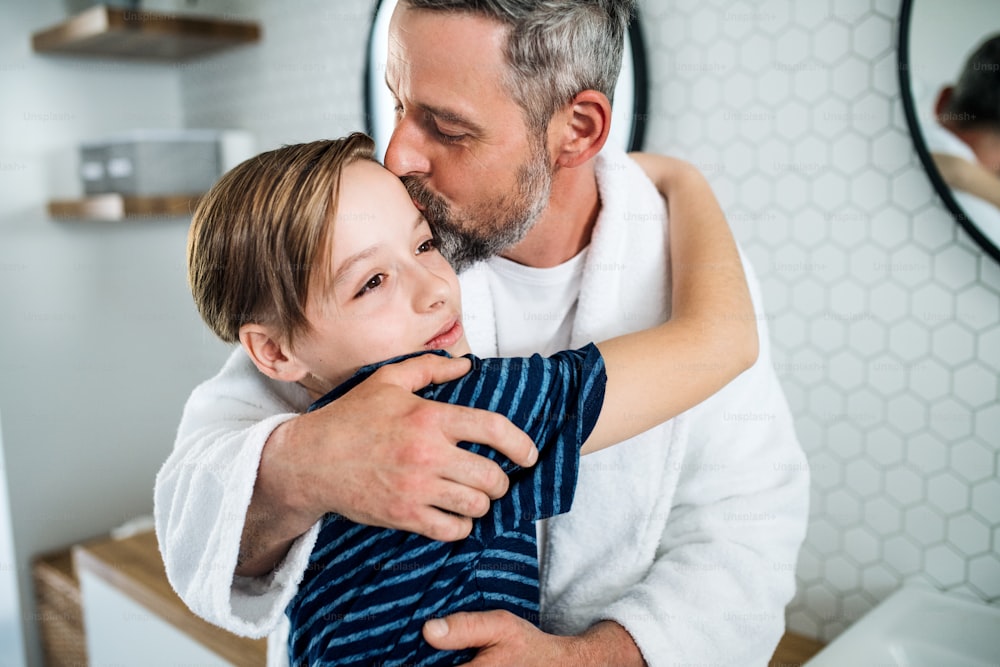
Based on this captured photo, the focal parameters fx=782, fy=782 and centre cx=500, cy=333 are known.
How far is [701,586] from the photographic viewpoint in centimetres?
89

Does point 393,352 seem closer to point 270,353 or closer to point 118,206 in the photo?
point 270,353

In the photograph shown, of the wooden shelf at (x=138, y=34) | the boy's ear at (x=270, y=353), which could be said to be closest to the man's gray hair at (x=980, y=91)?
the boy's ear at (x=270, y=353)

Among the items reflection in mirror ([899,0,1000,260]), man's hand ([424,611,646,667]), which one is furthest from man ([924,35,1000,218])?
man's hand ([424,611,646,667])

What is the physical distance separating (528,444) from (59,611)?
6.85 ft


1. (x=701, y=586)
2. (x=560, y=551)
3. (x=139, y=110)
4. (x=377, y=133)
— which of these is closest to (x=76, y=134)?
(x=139, y=110)

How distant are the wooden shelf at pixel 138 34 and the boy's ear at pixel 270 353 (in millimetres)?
1551

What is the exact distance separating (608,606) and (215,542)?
0.45 m

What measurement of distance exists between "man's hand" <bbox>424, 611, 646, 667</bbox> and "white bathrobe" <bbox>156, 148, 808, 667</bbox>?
5 cm

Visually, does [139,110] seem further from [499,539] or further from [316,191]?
[499,539]

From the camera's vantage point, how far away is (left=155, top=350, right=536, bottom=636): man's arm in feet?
2.19

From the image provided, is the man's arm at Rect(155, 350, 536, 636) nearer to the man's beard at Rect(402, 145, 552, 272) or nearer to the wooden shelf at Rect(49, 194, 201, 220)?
the man's beard at Rect(402, 145, 552, 272)

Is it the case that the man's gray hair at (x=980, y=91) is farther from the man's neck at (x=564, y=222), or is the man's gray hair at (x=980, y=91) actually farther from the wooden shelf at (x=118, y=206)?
the wooden shelf at (x=118, y=206)

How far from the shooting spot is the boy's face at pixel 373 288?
0.82 metres

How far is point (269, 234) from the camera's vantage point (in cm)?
82
